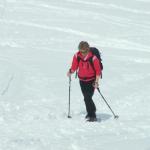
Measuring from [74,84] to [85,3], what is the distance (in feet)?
59.0

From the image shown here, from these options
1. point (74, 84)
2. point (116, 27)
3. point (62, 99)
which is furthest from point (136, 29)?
point (62, 99)

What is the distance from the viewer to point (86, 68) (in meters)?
12.0

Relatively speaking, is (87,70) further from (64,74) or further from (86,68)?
(64,74)

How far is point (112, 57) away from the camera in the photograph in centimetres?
2102

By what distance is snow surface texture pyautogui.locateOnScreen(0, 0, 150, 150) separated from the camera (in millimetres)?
10789

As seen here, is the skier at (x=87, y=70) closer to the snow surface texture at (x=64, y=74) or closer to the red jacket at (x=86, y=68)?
the red jacket at (x=86, y=68)

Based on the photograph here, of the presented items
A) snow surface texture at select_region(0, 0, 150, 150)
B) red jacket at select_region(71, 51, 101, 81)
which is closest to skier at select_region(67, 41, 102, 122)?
red jacket at select_region(71, 51, 101, 81)

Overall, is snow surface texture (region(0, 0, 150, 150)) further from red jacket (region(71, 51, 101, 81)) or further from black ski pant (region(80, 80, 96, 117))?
red jacket (region(71, 51, 101, 81))

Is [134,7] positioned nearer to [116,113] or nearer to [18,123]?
[116,113]

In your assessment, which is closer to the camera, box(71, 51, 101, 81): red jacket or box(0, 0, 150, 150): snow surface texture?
box(0, 0, 150, 150): snow surface texture

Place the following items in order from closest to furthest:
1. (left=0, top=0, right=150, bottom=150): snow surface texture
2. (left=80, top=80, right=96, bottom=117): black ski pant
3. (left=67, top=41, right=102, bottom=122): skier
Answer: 1. (left=0, top=0, right=150, bottom=150): snow surface texture
2. (left=67, top=41, right=102, bottom=122): skier
3. (left=80, top=80, right=96, bottom=117): black ski pant

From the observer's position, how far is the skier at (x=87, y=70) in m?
11.7

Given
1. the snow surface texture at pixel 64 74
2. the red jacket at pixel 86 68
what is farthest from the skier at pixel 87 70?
the snow surface texture at pixel 64 74

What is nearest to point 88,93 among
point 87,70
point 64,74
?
point 87,70
